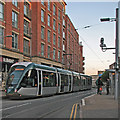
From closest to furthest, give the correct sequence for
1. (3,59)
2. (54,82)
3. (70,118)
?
(70,118)
(54,82)
(3,59)

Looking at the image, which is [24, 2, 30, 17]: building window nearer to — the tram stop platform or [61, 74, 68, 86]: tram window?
[61, 74, 68, 86]: tram window

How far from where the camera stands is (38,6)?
41281mm

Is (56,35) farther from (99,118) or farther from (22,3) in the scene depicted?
(99,118)

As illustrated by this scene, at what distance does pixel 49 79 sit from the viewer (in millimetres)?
21703

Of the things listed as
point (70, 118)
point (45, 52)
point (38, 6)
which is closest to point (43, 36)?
point (45, 52)

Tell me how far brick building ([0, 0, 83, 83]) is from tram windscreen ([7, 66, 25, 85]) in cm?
781

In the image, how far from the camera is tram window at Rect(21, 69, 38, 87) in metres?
17.5

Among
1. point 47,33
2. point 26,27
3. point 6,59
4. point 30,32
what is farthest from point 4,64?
point 47,33

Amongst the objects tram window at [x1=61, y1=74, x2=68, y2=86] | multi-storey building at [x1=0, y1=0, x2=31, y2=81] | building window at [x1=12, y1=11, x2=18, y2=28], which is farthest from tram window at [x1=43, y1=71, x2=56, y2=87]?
building window at [x1=12, y1=11, x2=18, y2=28]

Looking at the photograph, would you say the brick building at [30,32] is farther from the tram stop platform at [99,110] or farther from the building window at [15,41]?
the tram stop platform at [99,110]

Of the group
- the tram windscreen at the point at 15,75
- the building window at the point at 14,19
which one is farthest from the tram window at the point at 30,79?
the building window at the point at 14,19

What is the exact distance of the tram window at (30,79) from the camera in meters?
17.5

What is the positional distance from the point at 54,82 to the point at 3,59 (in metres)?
10.5

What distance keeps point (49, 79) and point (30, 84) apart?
3965mm
